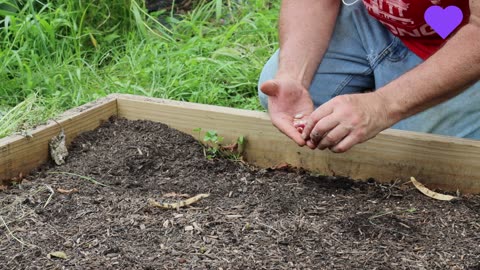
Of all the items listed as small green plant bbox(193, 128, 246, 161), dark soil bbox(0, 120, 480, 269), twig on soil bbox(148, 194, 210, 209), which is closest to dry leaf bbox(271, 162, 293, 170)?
dark soil bbox(0, 120, 480, 269)

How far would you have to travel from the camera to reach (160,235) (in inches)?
88.8

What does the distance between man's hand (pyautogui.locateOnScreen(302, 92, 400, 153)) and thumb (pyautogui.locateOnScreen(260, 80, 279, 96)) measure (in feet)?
0.86

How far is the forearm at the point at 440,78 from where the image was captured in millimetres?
2287

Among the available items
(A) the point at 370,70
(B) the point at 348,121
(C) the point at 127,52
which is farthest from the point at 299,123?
(C) the point at 127,52

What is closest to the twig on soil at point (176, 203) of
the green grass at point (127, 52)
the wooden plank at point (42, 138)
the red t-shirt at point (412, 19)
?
the wooden plank at point (42, 138)

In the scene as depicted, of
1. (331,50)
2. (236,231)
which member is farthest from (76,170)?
(331,50)

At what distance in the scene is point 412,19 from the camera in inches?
107

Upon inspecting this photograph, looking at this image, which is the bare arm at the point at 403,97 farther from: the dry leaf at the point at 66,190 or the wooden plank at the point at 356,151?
the dry leaf at the point at 66,190

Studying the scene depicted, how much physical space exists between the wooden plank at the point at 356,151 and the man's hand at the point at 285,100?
0.45ft

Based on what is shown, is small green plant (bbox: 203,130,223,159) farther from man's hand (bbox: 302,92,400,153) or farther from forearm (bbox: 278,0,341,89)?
man's hand (bbox: 302,92,400,153)

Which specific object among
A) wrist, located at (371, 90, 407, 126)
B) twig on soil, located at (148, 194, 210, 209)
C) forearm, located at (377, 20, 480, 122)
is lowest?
twig on soil, located at (148, 194, 210, 209)

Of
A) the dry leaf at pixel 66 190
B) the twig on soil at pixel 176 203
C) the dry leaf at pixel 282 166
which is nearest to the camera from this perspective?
the twig on soil at pixel 176 203

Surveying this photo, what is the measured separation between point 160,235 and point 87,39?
215cm

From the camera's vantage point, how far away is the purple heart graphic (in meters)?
2.58
